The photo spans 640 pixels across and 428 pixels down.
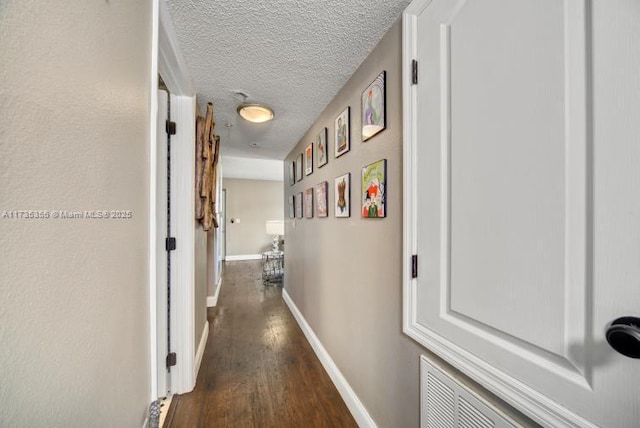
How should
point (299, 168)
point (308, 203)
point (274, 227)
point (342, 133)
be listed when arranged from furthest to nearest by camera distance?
point (274, 227), point (299, 168), point (308, 203), point (342, 133)

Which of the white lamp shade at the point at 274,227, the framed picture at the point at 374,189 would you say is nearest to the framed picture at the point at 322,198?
the framed picture at the point at 374,189

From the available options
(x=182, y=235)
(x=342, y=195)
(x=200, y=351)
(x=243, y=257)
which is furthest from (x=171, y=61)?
(x=243, y=257)

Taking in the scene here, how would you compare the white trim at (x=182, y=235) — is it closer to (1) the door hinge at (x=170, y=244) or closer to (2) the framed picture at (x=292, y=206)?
(1) the door hinge at (x=170, y=244)

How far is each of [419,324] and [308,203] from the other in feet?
5.90

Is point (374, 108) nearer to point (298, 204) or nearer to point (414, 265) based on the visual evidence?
point (414, 265)

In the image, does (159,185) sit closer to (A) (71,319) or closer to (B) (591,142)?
(A) (71,319)

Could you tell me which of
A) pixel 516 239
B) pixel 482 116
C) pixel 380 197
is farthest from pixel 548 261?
pixel 380 197

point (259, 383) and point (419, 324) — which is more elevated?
point (419, 324)

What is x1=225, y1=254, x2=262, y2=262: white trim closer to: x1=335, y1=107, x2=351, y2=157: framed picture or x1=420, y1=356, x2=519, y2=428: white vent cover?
x1=335, y1=107, x2=351, y2=157: framed picture

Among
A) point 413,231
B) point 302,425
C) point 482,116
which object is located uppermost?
→ point 482,116

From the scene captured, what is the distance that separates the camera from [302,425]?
1.52 metres

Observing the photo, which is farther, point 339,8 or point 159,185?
point 159,185

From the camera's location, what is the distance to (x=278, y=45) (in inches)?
54.7

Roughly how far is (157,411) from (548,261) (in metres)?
1.39
